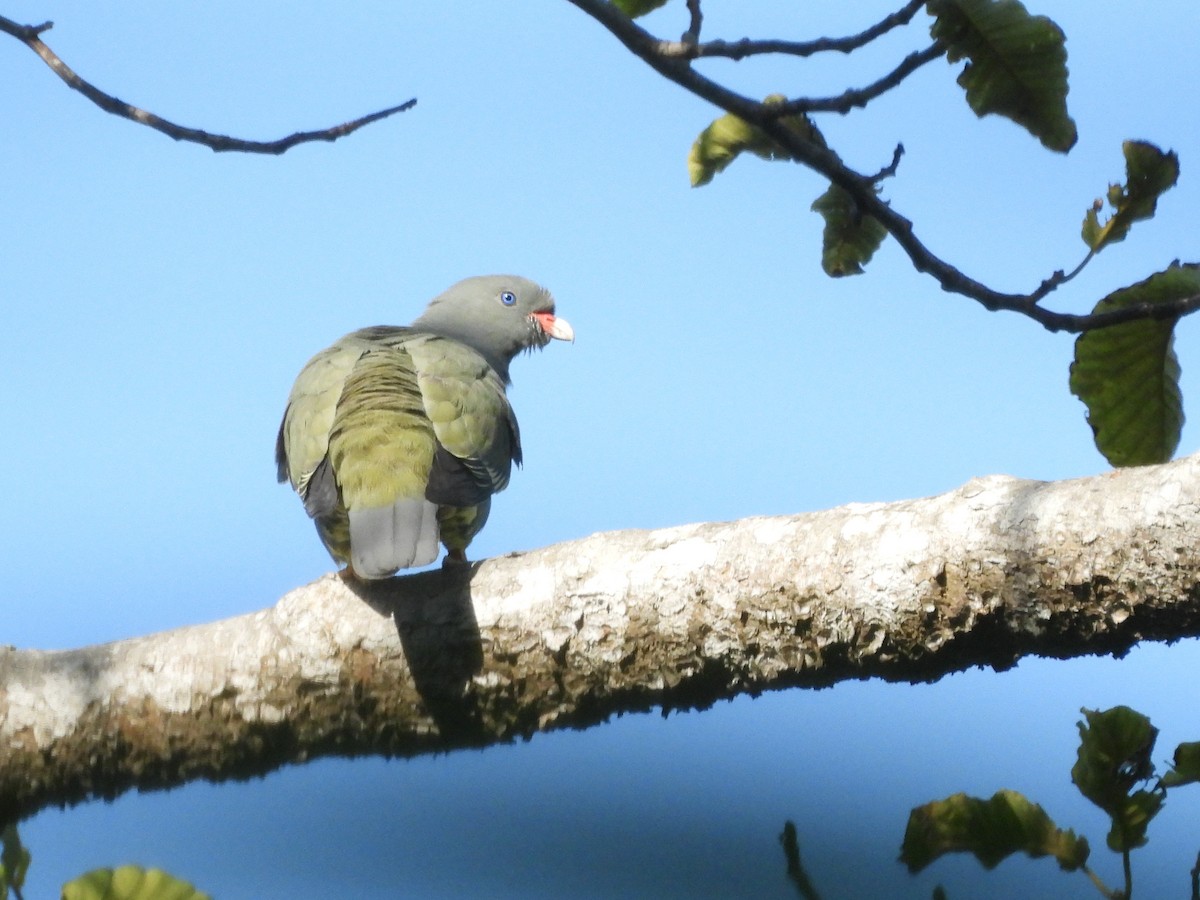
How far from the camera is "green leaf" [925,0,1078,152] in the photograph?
7.68 feet

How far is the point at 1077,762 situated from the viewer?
206 centimetres

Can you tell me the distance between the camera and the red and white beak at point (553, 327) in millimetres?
5047

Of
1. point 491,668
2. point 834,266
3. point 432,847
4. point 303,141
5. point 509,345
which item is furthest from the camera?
point 509,345

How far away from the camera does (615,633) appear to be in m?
2.12

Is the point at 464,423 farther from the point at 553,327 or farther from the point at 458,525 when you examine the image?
the point at 553,327

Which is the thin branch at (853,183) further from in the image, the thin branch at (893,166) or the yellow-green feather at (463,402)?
the yellow-green feather at (463,402)

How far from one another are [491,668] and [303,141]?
3.77 ft

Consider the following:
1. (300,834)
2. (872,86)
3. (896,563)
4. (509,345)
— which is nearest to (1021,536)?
(896,563)

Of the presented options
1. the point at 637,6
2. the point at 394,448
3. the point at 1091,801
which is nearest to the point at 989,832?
the point at 1091,801

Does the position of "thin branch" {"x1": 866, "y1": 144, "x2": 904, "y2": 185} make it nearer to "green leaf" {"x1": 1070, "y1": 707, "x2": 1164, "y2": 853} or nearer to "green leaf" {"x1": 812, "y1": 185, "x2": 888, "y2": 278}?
"green leaf" {"x1": 812, "y1": 185, "x2": 888, "y2": 278}

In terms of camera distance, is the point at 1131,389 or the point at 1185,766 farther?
the point at 1131,389

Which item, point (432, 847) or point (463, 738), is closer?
point (463, 738)

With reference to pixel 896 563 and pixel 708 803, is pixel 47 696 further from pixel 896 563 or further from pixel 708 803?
pixel 708 803

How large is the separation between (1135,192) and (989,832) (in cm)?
140
